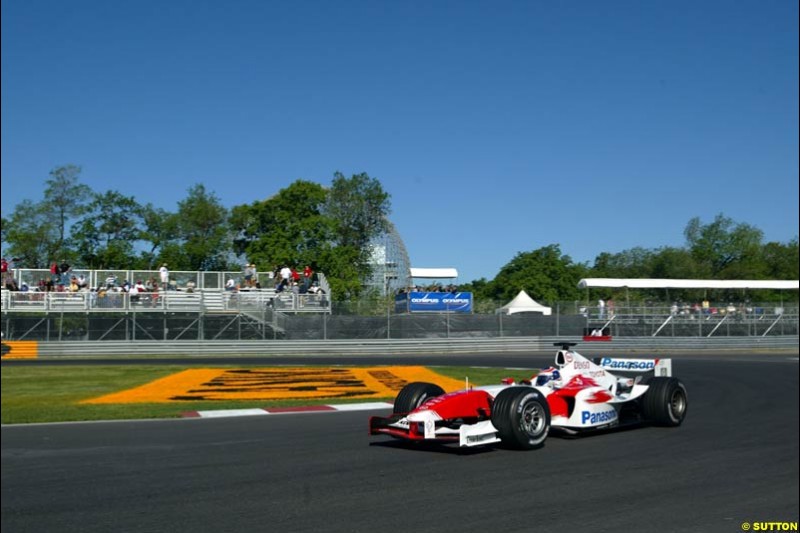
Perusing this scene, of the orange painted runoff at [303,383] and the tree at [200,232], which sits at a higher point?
the tree at [200,232]

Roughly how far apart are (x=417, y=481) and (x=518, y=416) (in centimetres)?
96

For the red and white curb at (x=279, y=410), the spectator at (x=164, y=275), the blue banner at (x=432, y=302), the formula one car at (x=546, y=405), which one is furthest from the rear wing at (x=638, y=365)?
the red and white curb at (x=279, y=410)

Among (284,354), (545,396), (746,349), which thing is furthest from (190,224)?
(545,396)

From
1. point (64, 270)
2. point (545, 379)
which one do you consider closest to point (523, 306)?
point (545, 379)

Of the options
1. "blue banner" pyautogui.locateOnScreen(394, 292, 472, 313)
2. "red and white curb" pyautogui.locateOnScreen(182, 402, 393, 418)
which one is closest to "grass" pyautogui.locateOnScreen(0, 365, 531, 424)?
"red and white curb" pyautogui.locateOnScreen(182, 402, 393, 418)

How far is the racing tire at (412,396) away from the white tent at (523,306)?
46cm

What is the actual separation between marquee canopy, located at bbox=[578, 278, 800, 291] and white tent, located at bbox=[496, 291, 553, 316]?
0.84 feet

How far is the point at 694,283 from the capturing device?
344 cm

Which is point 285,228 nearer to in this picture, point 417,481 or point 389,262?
point 389,262

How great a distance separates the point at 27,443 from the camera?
1178cm

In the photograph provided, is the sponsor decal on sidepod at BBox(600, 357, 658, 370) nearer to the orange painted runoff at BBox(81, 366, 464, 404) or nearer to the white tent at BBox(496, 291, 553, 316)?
the white tent at BBox(496, 291, 553, 316)

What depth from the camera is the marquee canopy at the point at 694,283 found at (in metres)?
3.24

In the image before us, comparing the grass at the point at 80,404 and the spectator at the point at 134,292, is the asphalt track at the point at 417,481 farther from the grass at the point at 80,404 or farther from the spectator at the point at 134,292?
the grass at the point at 80,404

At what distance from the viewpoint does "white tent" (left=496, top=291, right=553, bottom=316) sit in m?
3.08
